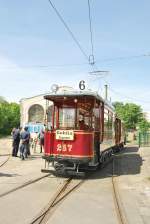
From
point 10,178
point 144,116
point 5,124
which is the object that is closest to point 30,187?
point 10,178

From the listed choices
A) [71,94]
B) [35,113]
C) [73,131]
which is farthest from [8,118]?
[73,131]

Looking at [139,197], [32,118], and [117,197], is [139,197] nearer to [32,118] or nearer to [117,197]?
[117,197]

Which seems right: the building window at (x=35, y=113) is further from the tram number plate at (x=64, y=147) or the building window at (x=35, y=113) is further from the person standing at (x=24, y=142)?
the tram number plate at (x=64, y=147)

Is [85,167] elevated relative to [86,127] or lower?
lower

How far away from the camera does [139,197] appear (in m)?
11.5

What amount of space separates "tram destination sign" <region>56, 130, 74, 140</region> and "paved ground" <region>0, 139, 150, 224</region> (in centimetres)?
144

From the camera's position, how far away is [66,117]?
51.8 feet

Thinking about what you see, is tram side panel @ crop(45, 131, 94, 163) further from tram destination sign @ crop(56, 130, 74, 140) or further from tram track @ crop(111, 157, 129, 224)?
tram track @ crop(111, 157, 129, 224)

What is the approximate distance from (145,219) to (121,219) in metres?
0.51

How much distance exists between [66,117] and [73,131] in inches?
40.9

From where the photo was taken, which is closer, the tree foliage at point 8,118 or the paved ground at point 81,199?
the paved ground at point 81,199

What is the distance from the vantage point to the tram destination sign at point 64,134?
1489 cm

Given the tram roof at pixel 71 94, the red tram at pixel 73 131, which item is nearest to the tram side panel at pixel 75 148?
the red tram at pixel 73 131

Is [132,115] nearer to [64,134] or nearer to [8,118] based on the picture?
[8,118]
